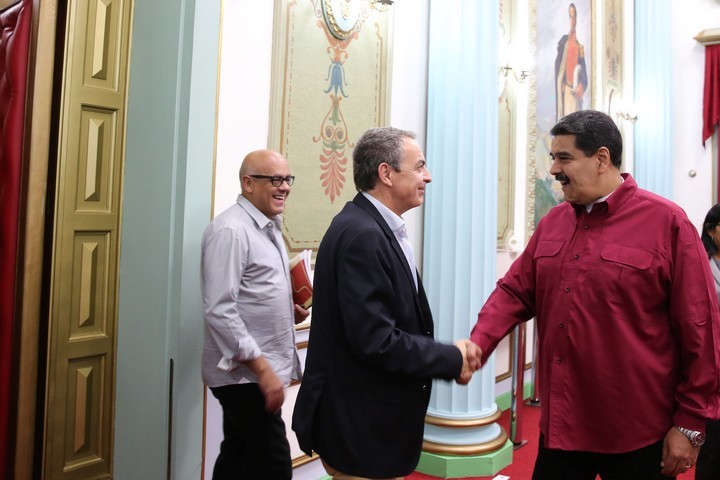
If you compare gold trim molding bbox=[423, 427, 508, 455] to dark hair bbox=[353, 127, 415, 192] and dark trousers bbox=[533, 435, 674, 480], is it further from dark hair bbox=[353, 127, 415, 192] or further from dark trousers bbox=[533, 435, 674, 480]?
dark hair bbox=[353, 127, 415, 192]

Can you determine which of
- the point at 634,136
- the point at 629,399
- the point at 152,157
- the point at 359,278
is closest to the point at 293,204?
the point at 152,157

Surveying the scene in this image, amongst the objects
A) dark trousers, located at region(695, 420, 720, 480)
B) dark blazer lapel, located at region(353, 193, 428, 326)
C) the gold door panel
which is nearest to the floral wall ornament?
the gold door panel

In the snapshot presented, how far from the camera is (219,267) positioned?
8.09 ft

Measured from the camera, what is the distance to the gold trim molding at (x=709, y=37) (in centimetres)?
877

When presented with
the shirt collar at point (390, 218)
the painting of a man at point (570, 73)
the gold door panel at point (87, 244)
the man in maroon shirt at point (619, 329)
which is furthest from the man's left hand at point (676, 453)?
the painting of a man at point (570, 73)

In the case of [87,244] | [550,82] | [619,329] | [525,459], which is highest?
[550,82]

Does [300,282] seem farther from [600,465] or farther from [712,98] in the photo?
[712,98]

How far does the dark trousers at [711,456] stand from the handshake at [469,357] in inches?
62.1

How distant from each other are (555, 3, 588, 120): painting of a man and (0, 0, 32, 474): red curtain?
5.19m

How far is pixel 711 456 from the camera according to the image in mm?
2992

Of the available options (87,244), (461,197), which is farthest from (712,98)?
(87,244)

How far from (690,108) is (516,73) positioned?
4.75 metres

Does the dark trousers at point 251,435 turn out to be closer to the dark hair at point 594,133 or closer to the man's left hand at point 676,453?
the man's left hand at point 676,453

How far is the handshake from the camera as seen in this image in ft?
6.70
